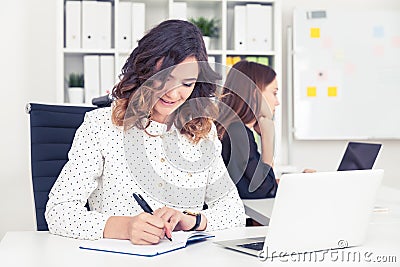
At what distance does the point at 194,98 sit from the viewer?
6.12ft

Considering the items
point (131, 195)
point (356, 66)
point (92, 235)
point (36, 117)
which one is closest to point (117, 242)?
point (92, 235)

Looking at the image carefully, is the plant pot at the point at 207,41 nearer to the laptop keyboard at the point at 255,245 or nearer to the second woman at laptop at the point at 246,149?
the second woman at laptop at the point at 246,149

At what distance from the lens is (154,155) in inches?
74.4

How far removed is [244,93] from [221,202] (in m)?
0.57

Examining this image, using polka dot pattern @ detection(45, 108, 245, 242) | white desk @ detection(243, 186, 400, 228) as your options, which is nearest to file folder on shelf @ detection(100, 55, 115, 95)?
white desk @ detection(243, 186, 400, 228)

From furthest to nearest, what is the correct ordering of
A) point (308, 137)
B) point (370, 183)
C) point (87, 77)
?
1. point (308, 137)
2. point (87, 77)
3. point (370, 183)

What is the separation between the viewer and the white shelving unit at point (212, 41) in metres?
3.74

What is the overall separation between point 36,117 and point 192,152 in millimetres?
610

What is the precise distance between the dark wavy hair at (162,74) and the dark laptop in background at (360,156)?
3.21 ft

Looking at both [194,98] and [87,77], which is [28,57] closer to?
[87,77]

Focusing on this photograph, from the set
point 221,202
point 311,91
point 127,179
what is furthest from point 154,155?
point 311,91

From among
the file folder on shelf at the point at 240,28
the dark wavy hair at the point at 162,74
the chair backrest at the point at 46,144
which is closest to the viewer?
the dark wavy hair at the point at 162,74

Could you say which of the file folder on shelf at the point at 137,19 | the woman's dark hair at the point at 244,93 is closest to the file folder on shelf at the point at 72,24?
the file folder on shelf at the point at 137,19

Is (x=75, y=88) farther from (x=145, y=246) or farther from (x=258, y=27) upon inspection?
(x=145, y=246)
